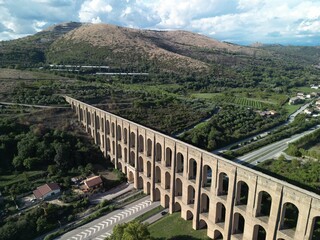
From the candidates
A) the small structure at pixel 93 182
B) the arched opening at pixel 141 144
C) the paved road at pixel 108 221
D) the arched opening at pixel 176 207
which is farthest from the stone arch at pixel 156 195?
the small structure at pixel 93 182

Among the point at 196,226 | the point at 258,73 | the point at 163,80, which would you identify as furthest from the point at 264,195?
the point at 258,73

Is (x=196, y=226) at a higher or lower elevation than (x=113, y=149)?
lower

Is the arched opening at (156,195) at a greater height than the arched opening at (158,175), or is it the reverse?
the arched opening at (158,175)

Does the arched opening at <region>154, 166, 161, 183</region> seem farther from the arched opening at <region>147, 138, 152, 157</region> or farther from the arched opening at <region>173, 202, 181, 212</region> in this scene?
the arched opening at <region>173, 202, 181, 212</region>

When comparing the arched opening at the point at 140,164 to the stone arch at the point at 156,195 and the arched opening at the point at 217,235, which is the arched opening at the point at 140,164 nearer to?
the stone arch at the point at 156,195

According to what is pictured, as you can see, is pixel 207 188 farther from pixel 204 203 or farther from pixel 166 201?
pixel 166 201

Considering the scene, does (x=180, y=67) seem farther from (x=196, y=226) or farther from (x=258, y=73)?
(x=196, y=226)
